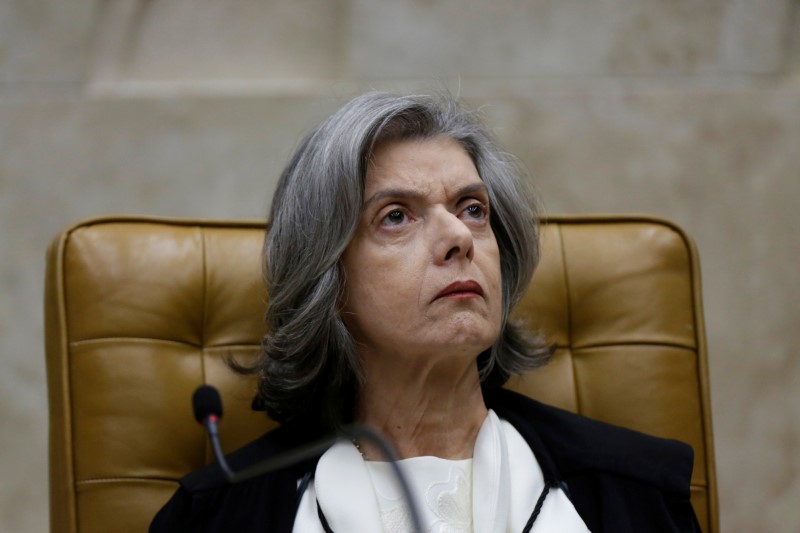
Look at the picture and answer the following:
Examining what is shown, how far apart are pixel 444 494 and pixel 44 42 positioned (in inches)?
59.2

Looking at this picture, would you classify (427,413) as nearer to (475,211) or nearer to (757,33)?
(475,211)

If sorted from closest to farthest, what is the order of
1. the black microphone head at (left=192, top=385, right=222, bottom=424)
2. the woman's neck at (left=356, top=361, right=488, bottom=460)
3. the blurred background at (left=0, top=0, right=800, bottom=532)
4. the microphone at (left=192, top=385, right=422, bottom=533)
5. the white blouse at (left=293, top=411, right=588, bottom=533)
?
the microphone at (left=192, top=385, right=422, bottom=533) → the black microphone head at (left=192, top=385, right=222, bottom=424) → the white blouse at (left=293, top=411, right=588, bottom=533) → the woman's neck at (left=356, top=361, right=488, bottom=460) → the blurred background at (left=0, top=0, right=800, bottom=532)

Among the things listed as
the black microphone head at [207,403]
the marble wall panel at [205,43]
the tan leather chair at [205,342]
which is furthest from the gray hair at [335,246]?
the marble wall panel at [205,43]

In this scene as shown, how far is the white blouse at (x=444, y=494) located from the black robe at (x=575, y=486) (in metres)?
0.04

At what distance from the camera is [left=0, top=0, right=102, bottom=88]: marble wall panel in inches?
94.9

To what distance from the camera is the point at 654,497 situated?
166cm

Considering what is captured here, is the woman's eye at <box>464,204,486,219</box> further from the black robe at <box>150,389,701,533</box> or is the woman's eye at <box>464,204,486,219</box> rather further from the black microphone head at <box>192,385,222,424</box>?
the black microphone head at <box>192,385,222,424</box>

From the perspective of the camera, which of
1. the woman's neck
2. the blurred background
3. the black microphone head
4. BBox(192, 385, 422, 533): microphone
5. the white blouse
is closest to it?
BBox(192, 385, 422, 533): microphone

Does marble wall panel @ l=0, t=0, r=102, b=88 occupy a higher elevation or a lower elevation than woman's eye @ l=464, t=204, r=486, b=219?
higher

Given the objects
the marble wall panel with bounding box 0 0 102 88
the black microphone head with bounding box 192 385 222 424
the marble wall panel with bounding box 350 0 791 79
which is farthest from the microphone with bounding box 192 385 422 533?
the marble wall panel with bounding box 0 0 102 88

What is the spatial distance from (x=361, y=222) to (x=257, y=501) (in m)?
0.47

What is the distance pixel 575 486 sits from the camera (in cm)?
166

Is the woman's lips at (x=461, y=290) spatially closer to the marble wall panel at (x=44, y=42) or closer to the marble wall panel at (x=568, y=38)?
the marble wall panel at (x=568, y=38)

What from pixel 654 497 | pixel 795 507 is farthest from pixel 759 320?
pixel 654 497
